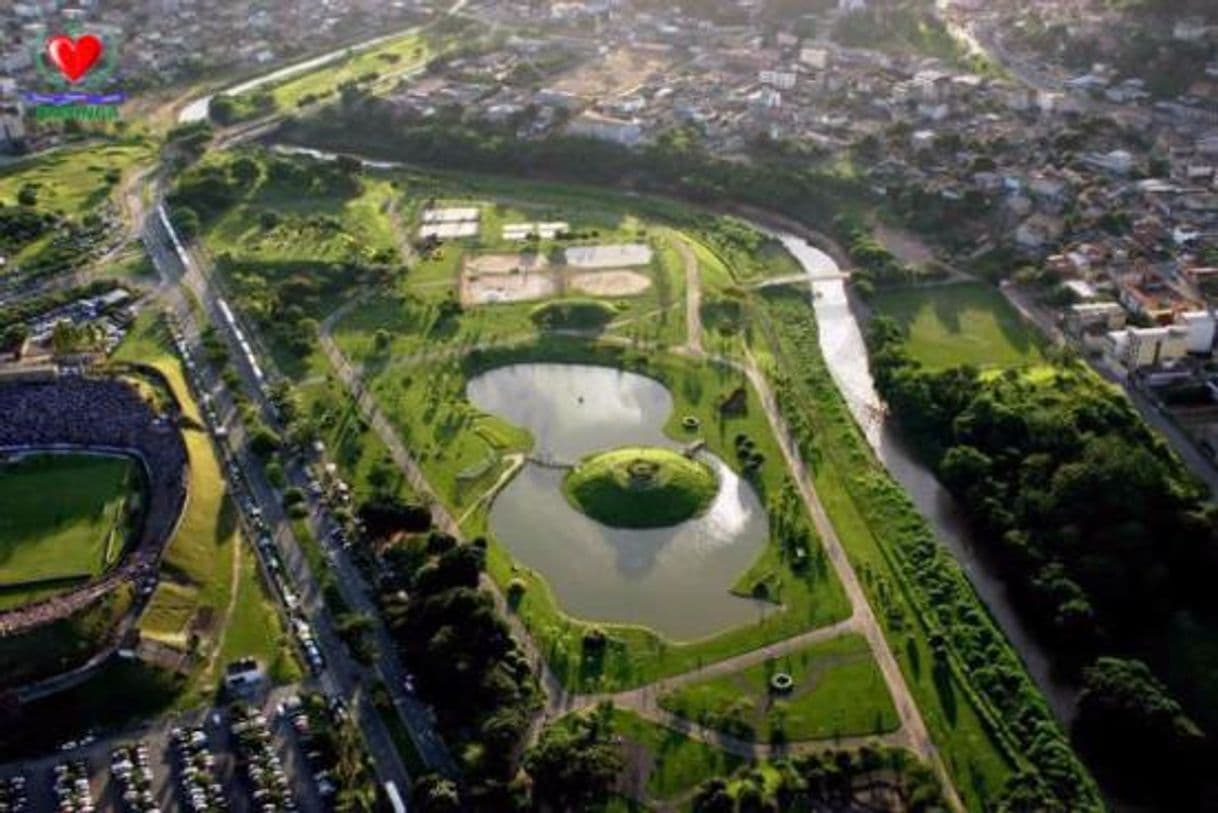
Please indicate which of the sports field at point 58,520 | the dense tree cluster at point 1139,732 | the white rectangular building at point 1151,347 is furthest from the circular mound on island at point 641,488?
the white rectangular building at point 1151,347

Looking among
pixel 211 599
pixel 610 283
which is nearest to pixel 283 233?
pixel 610 283

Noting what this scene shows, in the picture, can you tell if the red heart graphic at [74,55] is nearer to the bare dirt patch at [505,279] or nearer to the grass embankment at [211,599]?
the bare dirt patch at [505,279]

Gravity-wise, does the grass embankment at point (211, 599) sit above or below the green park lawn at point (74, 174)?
above

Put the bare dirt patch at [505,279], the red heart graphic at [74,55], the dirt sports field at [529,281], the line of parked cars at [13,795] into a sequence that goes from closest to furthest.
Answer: the line of parked cars at [13,795]
the bare dirt patch at [505,279]
the dirt sports field at [529,281]
the red heart graphic at [74,55]

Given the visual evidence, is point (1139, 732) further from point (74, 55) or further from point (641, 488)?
point (74, 55)

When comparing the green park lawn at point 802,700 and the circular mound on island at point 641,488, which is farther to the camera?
the circular mound on island at point 641,488

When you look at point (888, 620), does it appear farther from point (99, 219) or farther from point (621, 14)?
point (621, 14)
